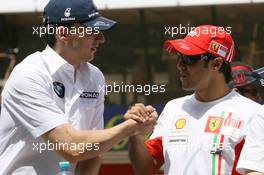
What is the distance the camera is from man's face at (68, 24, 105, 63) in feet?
11.9

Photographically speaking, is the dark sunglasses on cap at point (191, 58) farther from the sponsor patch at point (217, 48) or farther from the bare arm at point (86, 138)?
the bare arm at point (86, 138)

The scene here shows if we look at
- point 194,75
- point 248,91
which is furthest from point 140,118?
point 248,91

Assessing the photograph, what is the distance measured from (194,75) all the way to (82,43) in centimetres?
64

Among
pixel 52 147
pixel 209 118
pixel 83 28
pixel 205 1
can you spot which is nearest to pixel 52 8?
pixel 83 28

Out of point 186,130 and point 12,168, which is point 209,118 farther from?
point 12,168

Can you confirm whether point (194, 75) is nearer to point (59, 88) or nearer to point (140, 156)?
point (140, 156)

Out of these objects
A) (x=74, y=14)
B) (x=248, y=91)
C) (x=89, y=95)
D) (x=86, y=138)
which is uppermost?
(x=74, y=14)

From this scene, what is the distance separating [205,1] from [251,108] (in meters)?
5.65

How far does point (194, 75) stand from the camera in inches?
147

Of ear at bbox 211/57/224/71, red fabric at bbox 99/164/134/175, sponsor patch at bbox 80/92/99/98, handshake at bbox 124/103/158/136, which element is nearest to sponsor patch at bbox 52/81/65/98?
sponsor patch at bbox 80/92/99/98

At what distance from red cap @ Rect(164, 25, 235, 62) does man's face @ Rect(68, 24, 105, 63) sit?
47 centimetres

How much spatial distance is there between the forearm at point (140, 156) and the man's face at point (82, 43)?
0.53 meters

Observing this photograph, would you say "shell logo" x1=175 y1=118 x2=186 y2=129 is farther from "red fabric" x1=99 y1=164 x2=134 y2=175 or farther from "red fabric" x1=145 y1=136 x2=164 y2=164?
"red fabric" x1=99 y1=164 x2=134 y2=175

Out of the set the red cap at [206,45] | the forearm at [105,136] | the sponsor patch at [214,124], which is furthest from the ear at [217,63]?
the forearm at [105,136]
